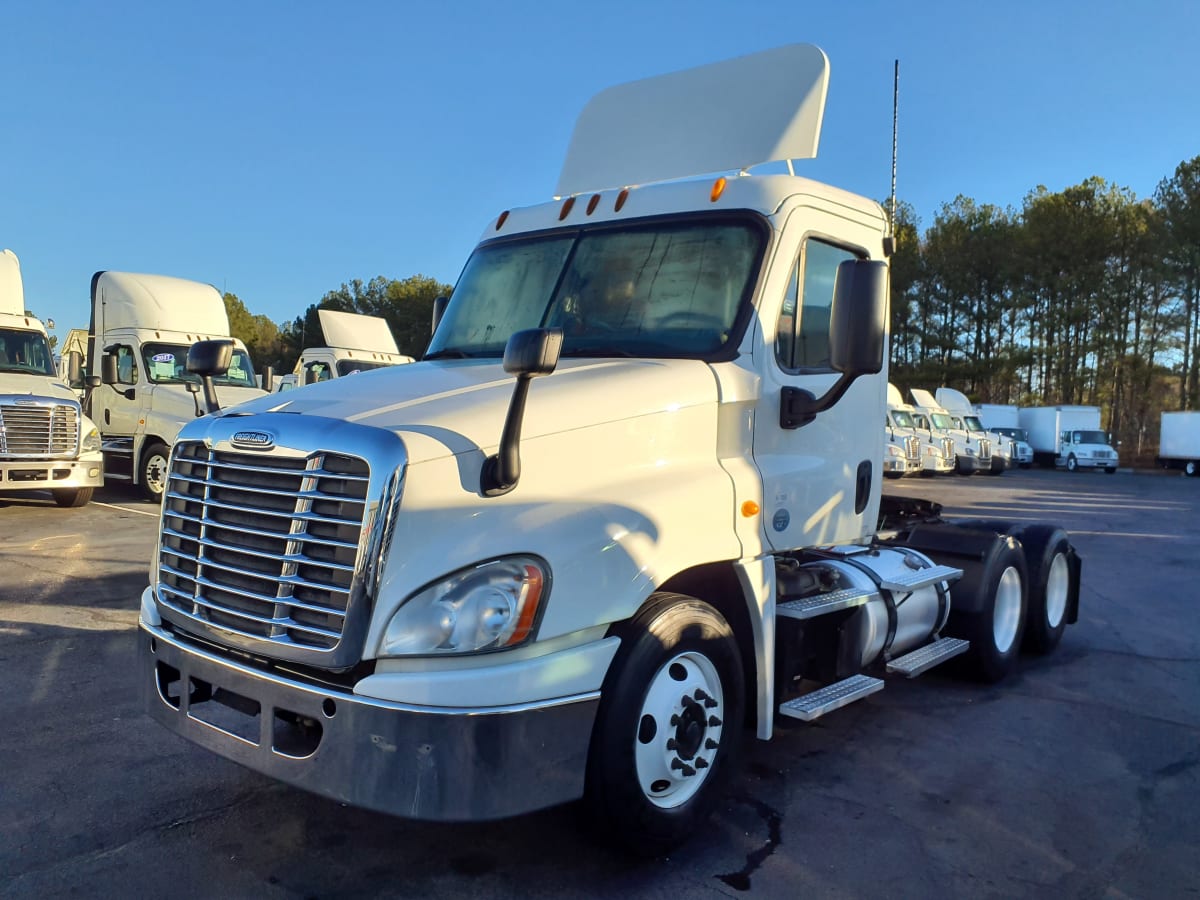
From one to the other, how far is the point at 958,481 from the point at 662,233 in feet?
84.8

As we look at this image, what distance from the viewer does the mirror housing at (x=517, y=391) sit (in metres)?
3.04

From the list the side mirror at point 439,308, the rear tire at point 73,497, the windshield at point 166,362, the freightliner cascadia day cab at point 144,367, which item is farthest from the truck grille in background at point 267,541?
the windshield at point 166,362

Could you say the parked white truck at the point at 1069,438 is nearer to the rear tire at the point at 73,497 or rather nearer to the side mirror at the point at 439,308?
the rear tire at the point at 73,497

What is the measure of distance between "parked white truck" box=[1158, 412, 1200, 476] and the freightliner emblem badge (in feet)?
136

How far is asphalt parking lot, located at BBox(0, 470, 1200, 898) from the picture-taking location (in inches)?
133

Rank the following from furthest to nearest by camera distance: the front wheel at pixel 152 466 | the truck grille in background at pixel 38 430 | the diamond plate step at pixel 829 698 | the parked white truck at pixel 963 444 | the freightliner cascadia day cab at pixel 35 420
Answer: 1. the parked white truck at pixel 963 444
2. the front wheel at pixel 152 466
3. the freightliner cascadia day cab at pixel 35 420
4. the truck grille in background at pixel 38 430
5. the diamond plate step at pixel 829 698

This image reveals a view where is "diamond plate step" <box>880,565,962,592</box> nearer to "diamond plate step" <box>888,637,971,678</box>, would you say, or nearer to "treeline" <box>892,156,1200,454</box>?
"diamond plate step" <box>888,637,971,678</box>

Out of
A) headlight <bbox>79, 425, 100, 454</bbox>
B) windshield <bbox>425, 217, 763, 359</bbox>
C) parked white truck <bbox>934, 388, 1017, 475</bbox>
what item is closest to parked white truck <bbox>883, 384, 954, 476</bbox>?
parked white truck <bbox>934, 388, 1017, 475</bbox>

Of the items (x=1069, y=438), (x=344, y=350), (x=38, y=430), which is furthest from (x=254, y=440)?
(x=1069, y=438)

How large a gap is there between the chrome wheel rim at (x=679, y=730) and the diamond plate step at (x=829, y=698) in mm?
573

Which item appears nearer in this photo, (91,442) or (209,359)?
(209,359)

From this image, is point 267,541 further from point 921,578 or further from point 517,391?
point 921,578

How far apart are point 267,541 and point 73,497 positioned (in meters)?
13.1

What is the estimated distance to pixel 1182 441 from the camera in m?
37.3
